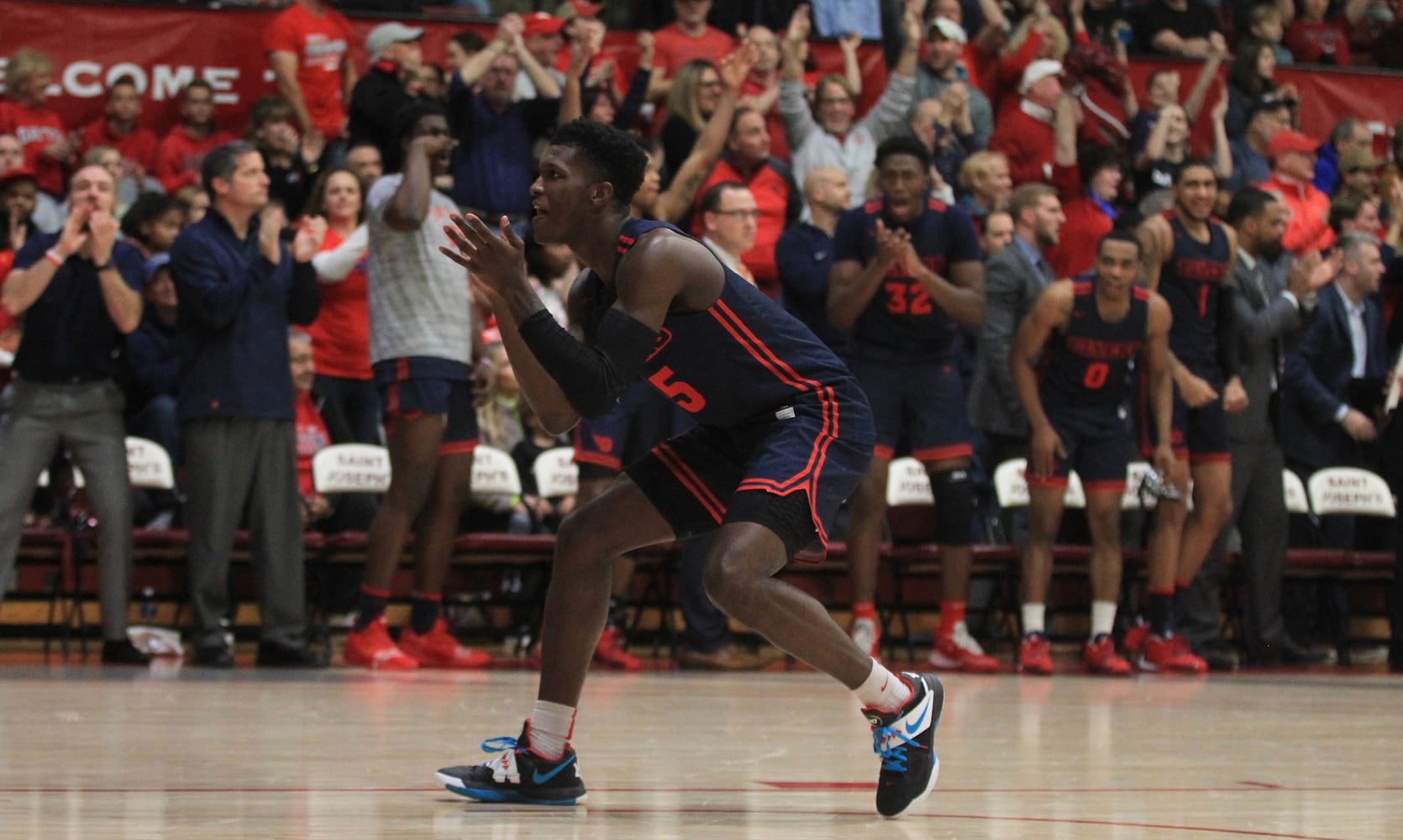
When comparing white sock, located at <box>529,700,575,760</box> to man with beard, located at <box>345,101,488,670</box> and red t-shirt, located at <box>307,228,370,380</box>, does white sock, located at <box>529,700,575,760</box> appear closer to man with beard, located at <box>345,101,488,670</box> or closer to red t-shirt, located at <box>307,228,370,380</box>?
man with beard, located at <box>345,101,488,670</box>

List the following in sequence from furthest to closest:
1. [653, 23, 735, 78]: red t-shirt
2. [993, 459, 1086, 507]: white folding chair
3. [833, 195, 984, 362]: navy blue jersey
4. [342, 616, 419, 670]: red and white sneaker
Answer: [653, 23, 735, 78]: red t-shirt → [993, 459, 1086, 507]: white folding chair → [833, 195, 984, 362]: navy blue jersey → [342, 616, 419, 670]: red and white sneaker

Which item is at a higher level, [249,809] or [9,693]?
[249,809]

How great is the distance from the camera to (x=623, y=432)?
9.19 meters

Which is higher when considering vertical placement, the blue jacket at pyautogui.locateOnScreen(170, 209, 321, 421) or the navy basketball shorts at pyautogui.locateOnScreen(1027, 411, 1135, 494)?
the blue jacket at pyautogui.locateOnScreen(170, 209, 321, 421)

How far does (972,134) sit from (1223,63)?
275 centimetres

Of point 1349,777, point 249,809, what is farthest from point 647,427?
point 249,809

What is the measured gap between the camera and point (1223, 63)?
1455 centimetres

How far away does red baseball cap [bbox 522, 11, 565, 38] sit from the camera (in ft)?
38.5

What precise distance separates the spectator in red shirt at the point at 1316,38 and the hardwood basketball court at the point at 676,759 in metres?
8.40

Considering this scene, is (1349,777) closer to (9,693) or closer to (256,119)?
(9,693)

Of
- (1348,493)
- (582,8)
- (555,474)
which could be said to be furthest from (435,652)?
(1348,493)

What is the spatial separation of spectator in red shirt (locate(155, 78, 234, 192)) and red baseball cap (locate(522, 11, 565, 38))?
6.34 ft

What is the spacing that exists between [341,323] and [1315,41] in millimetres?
9271

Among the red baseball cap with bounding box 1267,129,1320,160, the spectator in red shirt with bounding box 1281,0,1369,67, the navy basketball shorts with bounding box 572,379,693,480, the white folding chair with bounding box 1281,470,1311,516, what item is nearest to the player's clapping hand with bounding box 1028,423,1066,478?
the navy basketball shorts with bounding box 572,379,693,480
